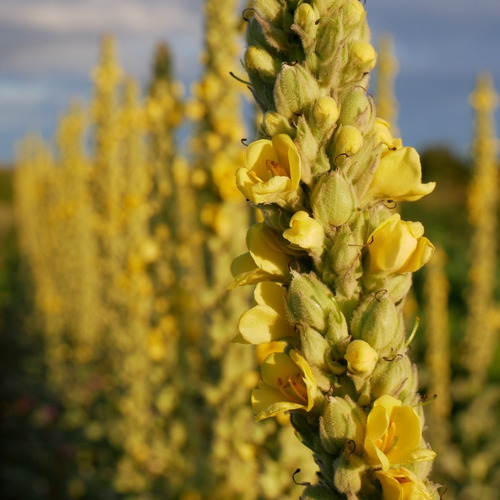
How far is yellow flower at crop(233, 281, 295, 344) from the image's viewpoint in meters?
1.24

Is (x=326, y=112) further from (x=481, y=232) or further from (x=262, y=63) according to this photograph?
(x=481, y=232)

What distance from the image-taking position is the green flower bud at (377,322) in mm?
1118

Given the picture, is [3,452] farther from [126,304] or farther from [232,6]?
[232,6]

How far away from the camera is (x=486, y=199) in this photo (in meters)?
8.33

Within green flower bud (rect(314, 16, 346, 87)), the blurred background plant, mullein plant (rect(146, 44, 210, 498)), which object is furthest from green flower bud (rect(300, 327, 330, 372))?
mullein plant (rect(146, 44, 210, 498))

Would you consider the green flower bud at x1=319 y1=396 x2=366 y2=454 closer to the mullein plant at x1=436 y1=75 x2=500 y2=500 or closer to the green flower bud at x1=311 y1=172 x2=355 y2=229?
the green flower bud at x1=311 y1=172 x2=355 y2=229

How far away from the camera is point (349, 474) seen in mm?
1088

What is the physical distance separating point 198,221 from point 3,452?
763cm

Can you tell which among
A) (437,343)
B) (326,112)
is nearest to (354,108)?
(326,112)

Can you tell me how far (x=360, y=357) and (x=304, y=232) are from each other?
10.1 inches

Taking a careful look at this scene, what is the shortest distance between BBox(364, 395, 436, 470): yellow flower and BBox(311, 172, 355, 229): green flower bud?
14.0 inches

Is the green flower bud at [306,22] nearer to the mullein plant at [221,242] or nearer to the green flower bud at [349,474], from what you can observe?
the green flower bud at [349,474]

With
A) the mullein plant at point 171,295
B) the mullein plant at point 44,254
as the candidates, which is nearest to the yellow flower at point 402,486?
the mullein plant at point 171,295

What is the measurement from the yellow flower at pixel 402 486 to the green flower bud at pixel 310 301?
294 millimetres
